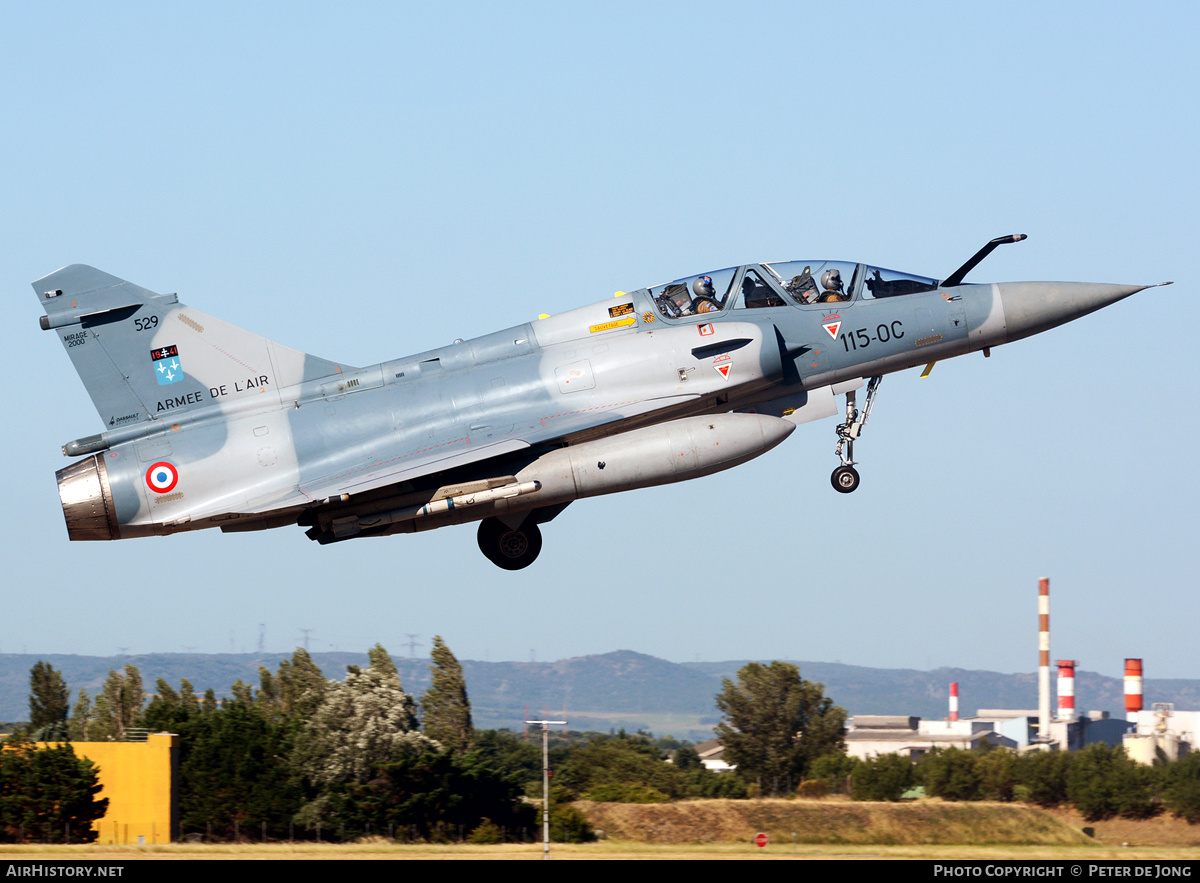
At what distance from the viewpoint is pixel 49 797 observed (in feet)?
128

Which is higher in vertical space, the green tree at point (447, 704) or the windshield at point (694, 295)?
the windshield at point (694, 295)

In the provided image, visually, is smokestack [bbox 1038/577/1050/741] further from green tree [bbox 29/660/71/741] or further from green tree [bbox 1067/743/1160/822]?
green tree [bbox 29/660/71/741]

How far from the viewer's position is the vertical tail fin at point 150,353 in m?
20.7

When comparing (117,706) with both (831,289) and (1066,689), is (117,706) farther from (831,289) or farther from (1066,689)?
(831,289)

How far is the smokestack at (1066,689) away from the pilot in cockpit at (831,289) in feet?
267

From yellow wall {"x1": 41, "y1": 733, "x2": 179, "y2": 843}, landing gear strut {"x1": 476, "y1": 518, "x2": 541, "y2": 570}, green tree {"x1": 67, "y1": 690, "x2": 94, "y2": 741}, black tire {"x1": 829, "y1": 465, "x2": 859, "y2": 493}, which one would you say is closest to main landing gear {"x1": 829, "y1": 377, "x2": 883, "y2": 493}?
black tire {"x1": 829, "y1": 465, "x2": 859, "y2": 493}

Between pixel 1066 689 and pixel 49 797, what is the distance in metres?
75.3

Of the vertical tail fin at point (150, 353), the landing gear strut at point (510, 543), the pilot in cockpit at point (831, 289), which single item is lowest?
the landing gear strut at point (510, 543)

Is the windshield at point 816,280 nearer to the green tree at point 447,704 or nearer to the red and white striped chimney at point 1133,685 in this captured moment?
the green tree at point 447,704

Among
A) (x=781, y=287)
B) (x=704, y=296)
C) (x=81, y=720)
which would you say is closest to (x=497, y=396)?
(x=704, y=296)

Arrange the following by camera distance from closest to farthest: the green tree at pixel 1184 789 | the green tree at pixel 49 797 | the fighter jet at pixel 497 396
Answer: the fighter jet at pixel 497 396, the green tree at pixel 49 797, the green tree at pixel 1184 789

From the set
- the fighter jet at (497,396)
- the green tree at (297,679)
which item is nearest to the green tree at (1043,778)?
the green tree at (297,679)

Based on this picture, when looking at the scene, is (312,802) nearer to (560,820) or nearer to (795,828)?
(560,820)
